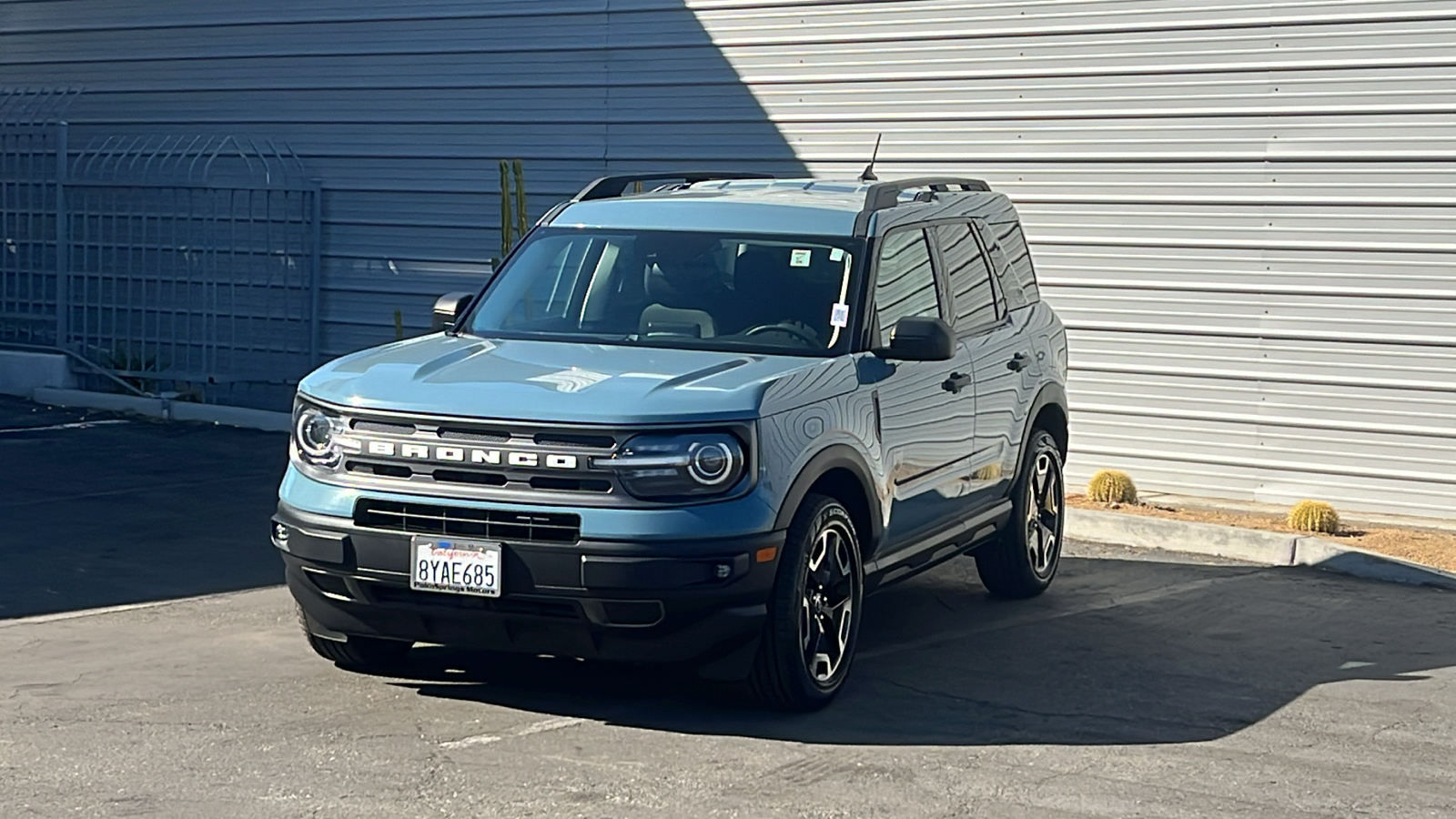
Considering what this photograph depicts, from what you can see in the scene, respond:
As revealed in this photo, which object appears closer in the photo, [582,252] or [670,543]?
[670,543]

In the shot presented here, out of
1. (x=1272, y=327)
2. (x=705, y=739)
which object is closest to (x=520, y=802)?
(x=705, y=739)

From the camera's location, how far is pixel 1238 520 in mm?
12125

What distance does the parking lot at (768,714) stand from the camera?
5.98 metres

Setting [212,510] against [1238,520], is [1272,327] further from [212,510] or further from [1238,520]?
[212,510]

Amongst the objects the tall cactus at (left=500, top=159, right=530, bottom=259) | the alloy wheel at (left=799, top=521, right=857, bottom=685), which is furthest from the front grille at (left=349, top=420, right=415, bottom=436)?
the tall cactus at (left=500, top=159, right=530, bottom=259)

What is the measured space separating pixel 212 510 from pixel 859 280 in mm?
5429

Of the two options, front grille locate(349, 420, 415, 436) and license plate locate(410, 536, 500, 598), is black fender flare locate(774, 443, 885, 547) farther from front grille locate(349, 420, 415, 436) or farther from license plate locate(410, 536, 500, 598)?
front grille locate(349, 420, 415, 436)

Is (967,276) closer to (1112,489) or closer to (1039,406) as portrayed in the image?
(1039,406)

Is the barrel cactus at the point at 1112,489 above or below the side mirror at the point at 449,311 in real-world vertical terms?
below

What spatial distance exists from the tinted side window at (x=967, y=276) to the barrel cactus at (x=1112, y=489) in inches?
139

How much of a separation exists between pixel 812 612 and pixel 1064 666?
1.47m

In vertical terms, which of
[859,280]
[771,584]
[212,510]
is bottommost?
[212,510]

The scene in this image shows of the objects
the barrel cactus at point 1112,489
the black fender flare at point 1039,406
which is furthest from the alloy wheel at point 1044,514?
the barrel cactus at point 1112,489

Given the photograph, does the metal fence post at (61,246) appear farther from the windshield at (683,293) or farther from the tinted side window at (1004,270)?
the tinted side window at (1004,270)
